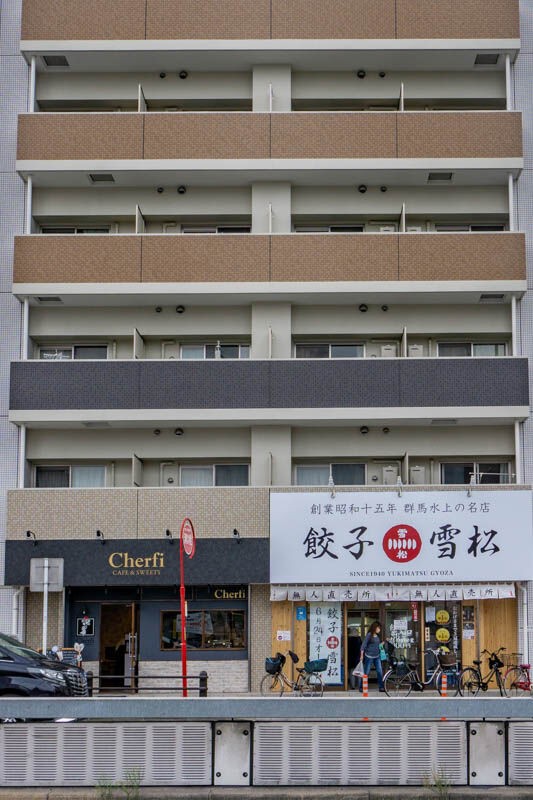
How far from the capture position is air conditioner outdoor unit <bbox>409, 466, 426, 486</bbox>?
33156 millimetres

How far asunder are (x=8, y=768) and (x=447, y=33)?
25.1 metres

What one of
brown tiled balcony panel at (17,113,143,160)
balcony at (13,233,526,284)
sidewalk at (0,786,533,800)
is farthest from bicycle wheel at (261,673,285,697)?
brown tiled balcony panel at (17,113,143,160)

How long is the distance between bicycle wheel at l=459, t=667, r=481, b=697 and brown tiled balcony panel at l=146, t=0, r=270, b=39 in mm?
18272

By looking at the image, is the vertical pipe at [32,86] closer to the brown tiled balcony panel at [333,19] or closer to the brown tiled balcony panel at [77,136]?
the brown tiled balcony panel at [77,136]

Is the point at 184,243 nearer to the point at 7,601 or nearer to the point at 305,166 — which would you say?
the point at 305,166

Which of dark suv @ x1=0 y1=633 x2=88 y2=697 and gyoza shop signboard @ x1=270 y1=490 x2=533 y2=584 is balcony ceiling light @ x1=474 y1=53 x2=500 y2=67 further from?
dark suv @ x1=0 y1=633 x2=88 y2=697

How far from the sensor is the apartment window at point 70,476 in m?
33.5

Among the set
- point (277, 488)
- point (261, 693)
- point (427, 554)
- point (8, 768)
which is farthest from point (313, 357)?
point (8, 768)

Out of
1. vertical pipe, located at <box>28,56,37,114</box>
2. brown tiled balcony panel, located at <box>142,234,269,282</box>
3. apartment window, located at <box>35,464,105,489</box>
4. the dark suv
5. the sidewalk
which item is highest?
vertical pipe, located at <box>28,56,37,114</box>

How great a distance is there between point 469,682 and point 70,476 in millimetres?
12292

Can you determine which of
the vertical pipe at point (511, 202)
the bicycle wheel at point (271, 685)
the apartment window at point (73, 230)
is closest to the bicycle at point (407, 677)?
the bicycle wheel at point (271, 685)

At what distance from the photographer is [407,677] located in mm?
28656

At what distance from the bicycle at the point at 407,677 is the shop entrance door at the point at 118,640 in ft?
23.4

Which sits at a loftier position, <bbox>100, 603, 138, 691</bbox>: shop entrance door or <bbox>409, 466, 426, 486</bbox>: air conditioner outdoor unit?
<bbox>409, 466, 426, 486</bbox>: air conditioner outdoor unit
